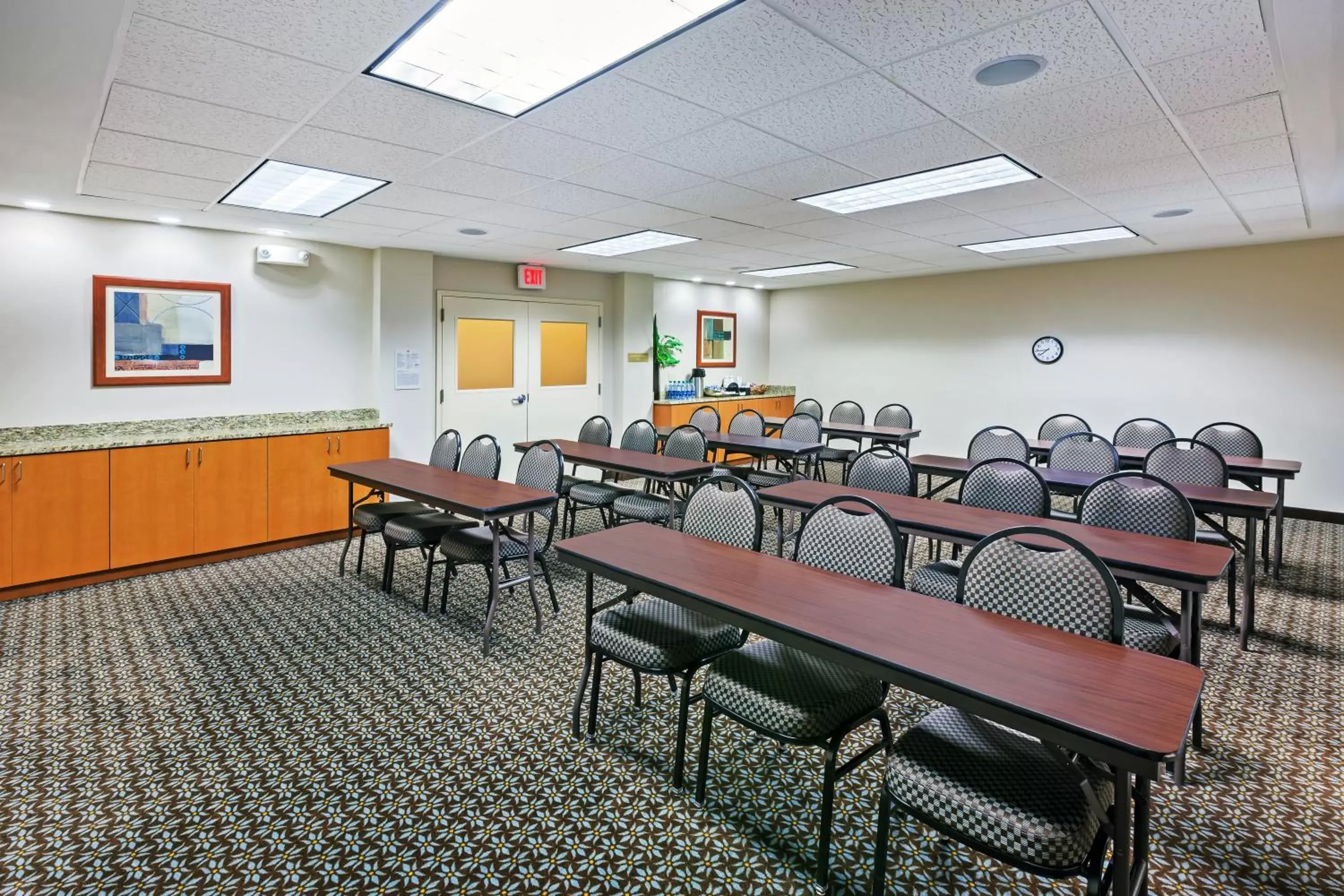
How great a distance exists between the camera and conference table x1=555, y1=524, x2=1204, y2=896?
1.48 metres

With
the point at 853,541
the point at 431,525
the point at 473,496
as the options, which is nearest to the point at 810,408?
the point at 431,525

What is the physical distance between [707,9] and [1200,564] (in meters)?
2.74

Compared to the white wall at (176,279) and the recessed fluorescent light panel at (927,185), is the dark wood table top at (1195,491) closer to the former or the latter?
the recessed fluorescent light panel at (927,185)

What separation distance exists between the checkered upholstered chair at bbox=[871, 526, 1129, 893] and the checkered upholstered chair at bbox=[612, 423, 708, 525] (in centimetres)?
245

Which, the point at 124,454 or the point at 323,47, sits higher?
the point at 323,47

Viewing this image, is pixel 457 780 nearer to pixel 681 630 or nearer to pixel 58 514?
pixel 681 630

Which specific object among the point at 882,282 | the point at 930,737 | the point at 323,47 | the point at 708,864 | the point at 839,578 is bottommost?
the point at 708,864

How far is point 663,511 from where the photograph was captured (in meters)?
4.89

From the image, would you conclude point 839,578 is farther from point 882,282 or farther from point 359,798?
point 882,282

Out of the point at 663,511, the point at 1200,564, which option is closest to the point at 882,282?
the point at 663,511

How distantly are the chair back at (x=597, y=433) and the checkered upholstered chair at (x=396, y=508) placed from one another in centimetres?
146

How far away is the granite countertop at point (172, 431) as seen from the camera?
15.0 ft

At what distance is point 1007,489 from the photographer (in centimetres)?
384

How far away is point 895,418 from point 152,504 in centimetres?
711
